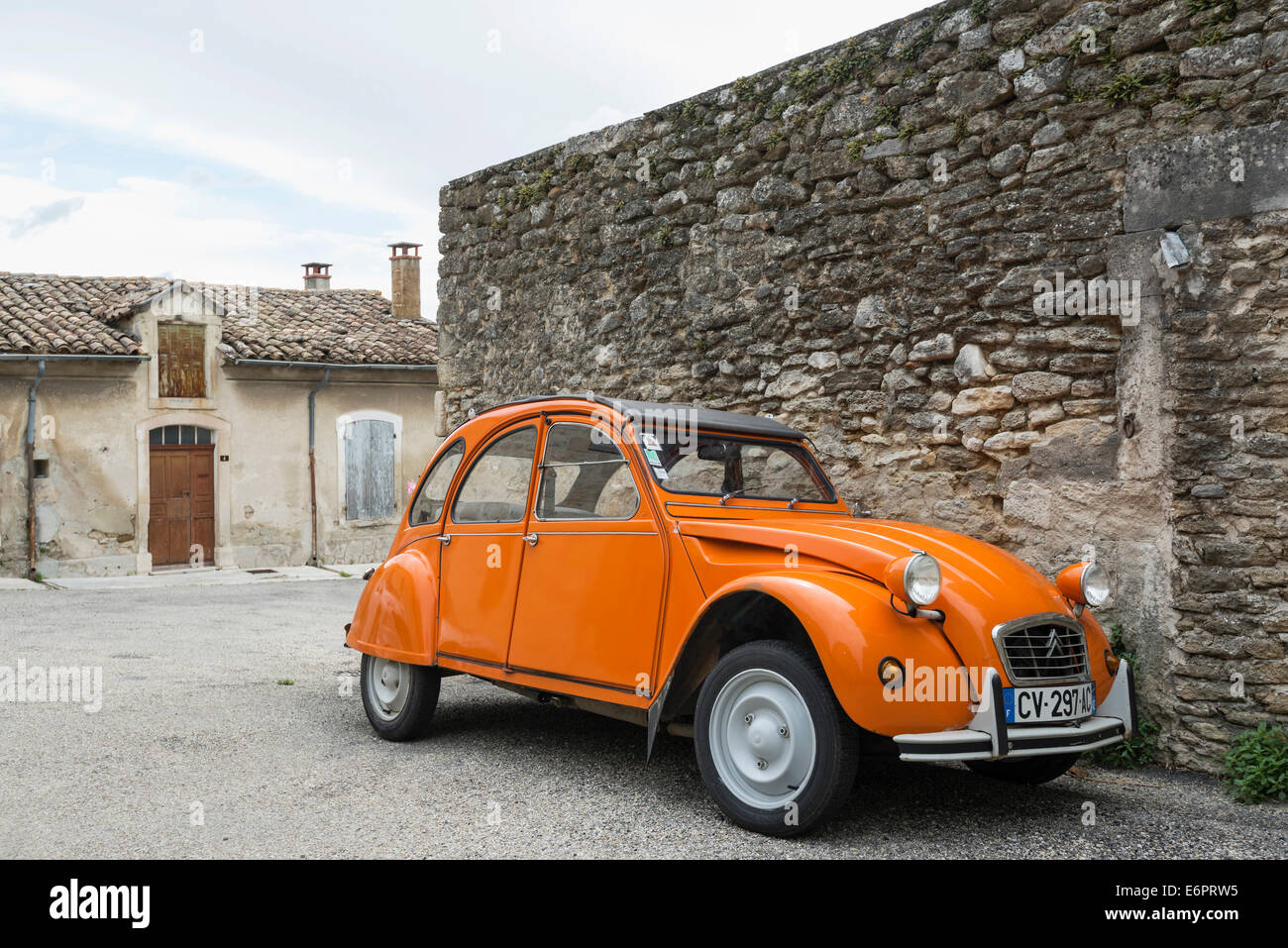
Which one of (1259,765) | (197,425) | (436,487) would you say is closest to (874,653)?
(1259,765)

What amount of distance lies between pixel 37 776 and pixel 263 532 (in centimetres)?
1464

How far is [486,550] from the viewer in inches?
211

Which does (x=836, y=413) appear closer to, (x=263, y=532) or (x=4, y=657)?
(x=4, y=657)

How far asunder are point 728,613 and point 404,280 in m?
19.3

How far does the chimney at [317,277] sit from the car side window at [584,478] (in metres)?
→ 20.5

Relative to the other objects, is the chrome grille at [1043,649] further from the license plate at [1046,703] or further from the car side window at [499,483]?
the car side window at [499,483]

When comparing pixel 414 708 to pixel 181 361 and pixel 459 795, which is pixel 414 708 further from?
pixel 181 361

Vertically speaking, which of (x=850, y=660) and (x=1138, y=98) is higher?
(x=1138, y=98)

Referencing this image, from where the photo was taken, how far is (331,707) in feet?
21.6

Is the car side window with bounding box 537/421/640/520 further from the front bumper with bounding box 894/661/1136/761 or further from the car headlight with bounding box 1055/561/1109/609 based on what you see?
the car headlight with bounding box 1055/561/1109/609

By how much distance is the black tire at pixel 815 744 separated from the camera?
12.3 feet

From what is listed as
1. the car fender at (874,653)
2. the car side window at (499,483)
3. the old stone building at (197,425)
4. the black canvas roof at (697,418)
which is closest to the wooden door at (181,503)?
the old stone building at (197,425)

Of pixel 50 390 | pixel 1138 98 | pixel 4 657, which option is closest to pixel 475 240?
pixel 4 657

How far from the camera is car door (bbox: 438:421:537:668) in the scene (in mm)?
5203
